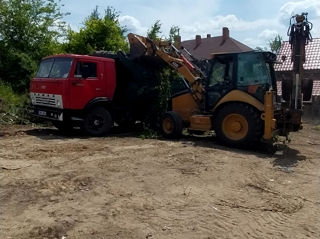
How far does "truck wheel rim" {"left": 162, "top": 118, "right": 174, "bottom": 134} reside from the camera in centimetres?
1143

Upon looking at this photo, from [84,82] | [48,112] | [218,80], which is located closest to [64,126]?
[48,112]

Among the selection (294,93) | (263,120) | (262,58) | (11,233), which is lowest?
(11,233)

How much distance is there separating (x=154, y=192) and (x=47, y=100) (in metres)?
6.52

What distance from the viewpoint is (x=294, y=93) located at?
388 inches

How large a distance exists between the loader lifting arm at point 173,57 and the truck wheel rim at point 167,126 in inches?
39.2

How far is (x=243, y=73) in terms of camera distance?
10320 mm

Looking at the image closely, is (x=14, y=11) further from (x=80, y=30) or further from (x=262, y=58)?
(x=262, y=58)

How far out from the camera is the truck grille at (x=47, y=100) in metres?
11.1

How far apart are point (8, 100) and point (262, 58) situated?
9.03m

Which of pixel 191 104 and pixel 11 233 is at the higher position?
pixel 191 104

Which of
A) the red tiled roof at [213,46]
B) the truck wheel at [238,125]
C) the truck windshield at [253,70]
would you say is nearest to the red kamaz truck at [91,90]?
→ the truck wheel at [238,125]

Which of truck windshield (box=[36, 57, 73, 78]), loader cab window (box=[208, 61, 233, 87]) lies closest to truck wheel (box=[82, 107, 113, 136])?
truck windshield (box=[36, 57, 73, 78])

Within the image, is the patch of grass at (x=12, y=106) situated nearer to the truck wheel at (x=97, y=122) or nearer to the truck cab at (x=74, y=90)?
the truck cab at (x=74, y=90)

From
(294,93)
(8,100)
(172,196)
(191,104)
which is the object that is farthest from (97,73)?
(172,196)
